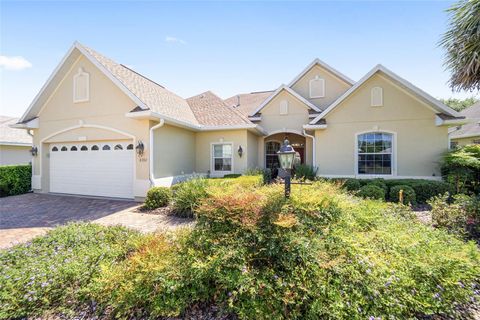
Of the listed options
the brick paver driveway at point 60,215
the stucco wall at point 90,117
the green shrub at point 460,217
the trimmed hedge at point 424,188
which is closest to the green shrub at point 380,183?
the trimmed hedge at point 424,188

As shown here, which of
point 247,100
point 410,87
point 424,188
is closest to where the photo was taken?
point 424,188

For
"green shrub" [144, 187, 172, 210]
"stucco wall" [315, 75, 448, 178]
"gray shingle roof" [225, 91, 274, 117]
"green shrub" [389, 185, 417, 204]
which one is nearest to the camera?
"green shrub" [389, 185, 417, 204]

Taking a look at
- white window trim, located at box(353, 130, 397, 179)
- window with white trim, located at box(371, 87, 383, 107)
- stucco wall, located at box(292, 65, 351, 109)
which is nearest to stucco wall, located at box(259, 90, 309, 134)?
stucco wall, located at box(292, 65, 351, 109)

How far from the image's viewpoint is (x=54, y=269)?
3.45 m

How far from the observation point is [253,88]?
19.4 metres

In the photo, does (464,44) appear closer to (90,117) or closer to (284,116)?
(284,116)

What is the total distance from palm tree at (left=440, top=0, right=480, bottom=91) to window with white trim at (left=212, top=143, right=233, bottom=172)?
9.80m

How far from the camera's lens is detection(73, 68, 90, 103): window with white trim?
10.5 metres

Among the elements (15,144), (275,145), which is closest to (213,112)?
(275,145)

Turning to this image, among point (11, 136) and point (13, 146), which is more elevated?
point (11, 136)

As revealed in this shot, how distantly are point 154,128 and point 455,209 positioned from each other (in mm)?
10549

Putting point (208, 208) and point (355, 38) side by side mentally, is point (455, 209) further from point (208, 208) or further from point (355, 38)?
point (355, 38)

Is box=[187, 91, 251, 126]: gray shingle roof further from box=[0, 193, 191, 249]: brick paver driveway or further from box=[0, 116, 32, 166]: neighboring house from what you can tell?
box=[0, 116, 32, 166]: neighboring house

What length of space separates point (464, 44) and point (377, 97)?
12.0 feet
